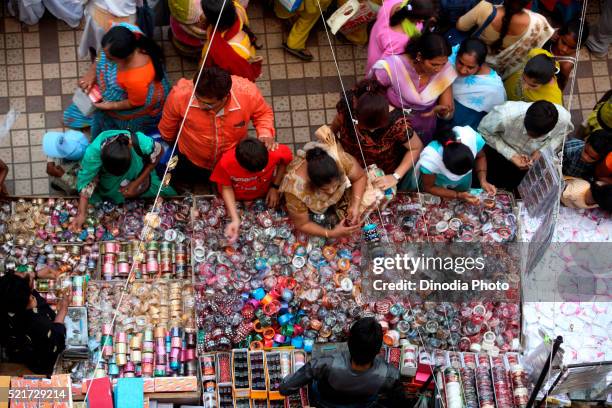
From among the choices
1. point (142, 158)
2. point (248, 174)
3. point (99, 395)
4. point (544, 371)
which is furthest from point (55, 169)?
point (544, 371)

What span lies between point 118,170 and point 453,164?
2159 mm

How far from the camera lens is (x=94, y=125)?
240 inches

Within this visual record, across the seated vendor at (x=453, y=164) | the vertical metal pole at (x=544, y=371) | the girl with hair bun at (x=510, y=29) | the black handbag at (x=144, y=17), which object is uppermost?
the black handbag at (x=144, y=17)

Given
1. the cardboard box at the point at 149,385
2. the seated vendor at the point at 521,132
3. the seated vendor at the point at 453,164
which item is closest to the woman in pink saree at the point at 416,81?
the seated vendor at the point at 453,164

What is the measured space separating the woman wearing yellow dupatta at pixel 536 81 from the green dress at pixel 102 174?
2636 mm

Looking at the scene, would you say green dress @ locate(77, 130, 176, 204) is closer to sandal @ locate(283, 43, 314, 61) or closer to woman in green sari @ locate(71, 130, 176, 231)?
woman in green sari @ locate(71, 130, 176, 231)

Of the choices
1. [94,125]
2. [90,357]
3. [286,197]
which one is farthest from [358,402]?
[94,125]

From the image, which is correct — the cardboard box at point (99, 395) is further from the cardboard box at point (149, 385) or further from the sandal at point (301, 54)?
the sandal at point (301, 54)

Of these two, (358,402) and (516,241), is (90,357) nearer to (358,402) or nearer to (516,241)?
(358,402)

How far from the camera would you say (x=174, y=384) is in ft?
17.0

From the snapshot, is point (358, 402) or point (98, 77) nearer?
point (358, 402)

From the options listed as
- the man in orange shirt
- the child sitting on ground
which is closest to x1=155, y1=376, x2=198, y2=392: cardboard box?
the child sitting on ground

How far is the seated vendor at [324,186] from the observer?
500 cm

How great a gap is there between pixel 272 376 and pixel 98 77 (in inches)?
96.1
